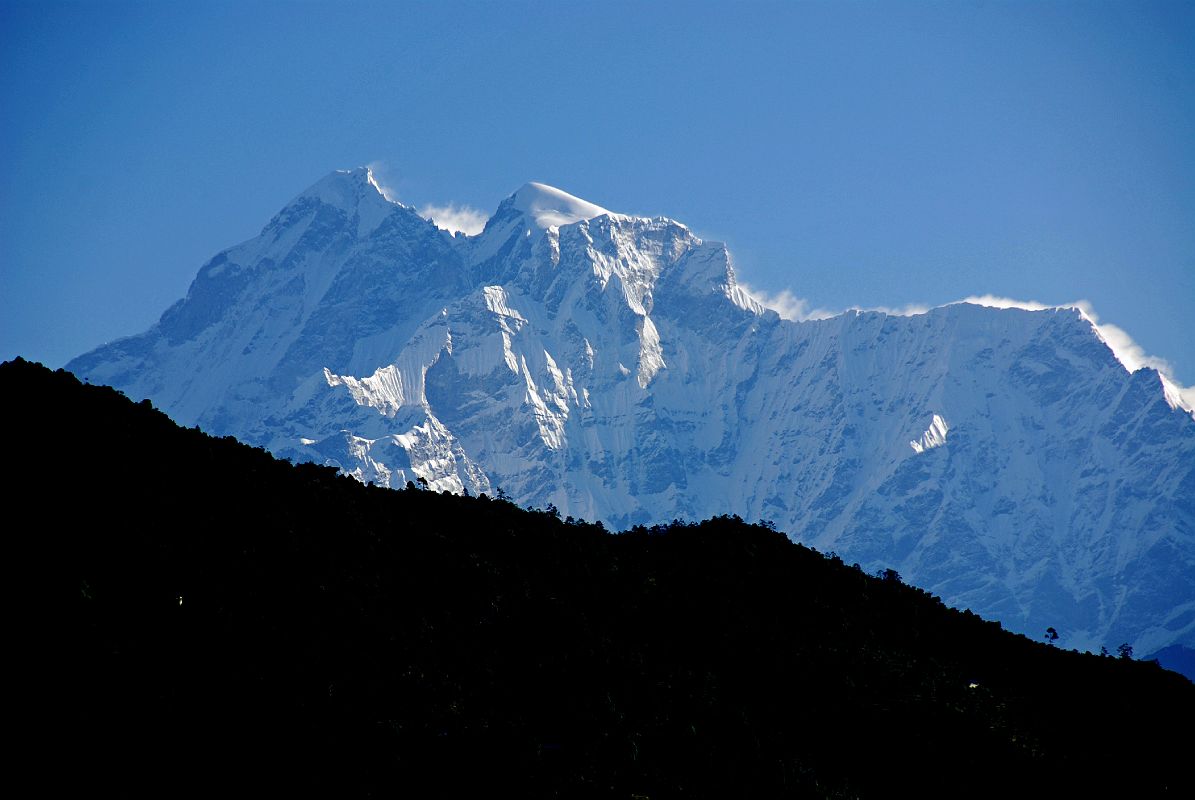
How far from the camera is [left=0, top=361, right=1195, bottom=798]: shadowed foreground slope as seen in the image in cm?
4301

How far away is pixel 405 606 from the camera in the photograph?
56.9 metres

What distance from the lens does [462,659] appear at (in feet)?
175

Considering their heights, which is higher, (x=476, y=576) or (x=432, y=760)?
(x=476, y=576)

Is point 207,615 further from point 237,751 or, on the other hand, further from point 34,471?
point 34,471

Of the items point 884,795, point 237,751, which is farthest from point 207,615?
point 884,795

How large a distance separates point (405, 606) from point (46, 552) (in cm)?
1493

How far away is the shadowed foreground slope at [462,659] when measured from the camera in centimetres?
4301

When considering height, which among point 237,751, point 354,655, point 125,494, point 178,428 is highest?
point 178,428

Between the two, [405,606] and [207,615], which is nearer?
[207,615]

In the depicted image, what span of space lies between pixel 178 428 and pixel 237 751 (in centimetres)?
Answer: 3029

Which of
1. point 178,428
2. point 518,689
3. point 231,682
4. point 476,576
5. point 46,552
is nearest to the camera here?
point 231,682

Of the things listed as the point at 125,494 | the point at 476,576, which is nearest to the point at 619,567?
the point at 476,576

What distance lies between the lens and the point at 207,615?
4809 centimetres

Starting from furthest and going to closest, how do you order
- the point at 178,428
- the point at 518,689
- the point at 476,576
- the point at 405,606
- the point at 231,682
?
the point at 178,428 → the point at 476,576 → the point at 405,606 → the point at 518,689 → the point at 231,682
